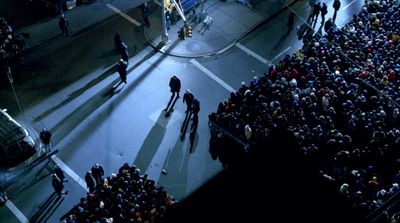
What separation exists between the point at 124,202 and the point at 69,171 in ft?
15.8

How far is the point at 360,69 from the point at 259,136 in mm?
6484

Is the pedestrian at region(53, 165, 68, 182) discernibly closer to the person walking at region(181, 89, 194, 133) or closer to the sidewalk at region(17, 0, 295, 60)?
the person walking at region(181, 89, 194, 133)

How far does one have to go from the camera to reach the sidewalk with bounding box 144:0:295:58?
2992cm

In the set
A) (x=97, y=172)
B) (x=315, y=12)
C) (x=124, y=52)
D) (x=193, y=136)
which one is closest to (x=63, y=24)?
(x=124, y=52)

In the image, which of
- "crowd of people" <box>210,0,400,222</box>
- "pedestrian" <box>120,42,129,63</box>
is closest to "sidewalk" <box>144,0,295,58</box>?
"pedestrian" <box>120,42,129,63</box>

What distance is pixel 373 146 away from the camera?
21984 millimetres

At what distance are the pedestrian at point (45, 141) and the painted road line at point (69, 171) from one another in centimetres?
50

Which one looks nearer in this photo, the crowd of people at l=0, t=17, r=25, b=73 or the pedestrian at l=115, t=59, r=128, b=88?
the pedestrian at l=115, t=59, r=128, b=88

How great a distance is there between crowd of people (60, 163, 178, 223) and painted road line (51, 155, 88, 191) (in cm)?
203

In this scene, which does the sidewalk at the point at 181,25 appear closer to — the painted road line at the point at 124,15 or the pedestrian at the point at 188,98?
the painted road line at the point at 124,15

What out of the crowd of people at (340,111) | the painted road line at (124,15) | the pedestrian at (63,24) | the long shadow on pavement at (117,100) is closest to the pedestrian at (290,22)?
the crowd of people at (340,111)

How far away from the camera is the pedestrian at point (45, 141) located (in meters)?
23.4

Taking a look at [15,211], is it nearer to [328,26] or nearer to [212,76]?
[212,76]

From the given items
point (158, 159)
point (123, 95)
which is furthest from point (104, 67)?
point (158, 159)
